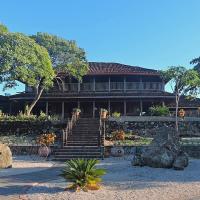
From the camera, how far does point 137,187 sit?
→ 13.1 m

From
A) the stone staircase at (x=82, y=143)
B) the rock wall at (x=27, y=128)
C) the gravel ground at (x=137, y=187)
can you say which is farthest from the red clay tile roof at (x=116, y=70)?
the gravel ground at (x=137, y=187)

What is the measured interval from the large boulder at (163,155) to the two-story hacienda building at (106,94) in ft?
71.1

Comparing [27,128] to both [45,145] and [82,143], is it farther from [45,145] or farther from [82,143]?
[82,143]

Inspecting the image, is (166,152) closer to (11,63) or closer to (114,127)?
(114,127)

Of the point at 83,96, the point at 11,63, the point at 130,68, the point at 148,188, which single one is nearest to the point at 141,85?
the point at 130,68

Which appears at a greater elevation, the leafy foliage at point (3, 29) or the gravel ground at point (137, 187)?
the leafy foliage at point (3, 29)

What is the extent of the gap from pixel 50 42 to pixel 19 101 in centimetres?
718

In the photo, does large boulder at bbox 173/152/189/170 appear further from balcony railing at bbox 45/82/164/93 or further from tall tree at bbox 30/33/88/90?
balcony railing at bbox 45/82/164/93

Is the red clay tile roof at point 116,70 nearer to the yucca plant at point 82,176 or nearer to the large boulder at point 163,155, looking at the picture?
the large boulder at point 163,155

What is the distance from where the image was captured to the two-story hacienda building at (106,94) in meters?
40.9

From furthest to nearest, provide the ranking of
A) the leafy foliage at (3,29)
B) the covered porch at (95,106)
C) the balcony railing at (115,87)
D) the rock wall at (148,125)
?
1. the balcony railing at (115,87)
2. the covered porch at (95,106)
3. the leafy foliage at (3,29)
4. the rock wall at (148,125)

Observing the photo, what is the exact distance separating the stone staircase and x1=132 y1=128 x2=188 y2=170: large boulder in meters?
5.11

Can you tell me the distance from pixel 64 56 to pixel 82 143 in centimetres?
1946

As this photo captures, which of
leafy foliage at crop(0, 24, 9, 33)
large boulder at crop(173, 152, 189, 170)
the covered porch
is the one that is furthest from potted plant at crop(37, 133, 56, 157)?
A: the covered porch
